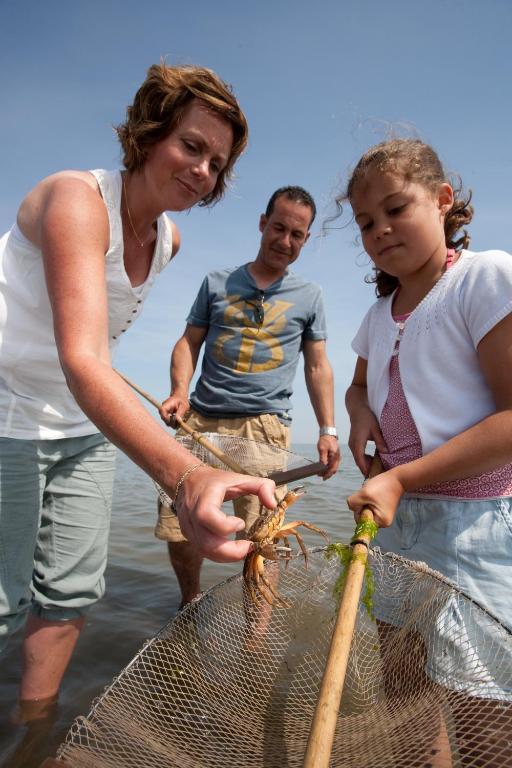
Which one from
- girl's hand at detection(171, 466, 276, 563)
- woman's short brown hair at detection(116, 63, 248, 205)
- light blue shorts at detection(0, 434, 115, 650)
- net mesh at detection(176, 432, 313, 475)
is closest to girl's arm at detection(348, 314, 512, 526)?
girl's hand at detection(171, 466, 276, 563)

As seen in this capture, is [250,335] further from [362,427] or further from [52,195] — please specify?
[52,195]

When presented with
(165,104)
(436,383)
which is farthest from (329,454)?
(165,104)

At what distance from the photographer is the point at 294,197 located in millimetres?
3846

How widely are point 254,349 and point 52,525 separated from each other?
1.88 m

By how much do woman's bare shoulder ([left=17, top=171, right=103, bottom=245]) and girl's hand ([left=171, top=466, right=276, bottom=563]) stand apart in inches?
42.6

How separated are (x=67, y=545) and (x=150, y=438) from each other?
1143 millimetres

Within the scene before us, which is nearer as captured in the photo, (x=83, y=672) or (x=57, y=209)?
(x=57, y=209)

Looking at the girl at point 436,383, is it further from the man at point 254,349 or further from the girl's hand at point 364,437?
the man at point 254,349

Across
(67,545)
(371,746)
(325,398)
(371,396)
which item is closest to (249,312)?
(325,398)

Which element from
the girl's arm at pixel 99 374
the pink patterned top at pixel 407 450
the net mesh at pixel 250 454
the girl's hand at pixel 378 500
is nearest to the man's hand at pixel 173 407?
the net mesh at pixel 250 454

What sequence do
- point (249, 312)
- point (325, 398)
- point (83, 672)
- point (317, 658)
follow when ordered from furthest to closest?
point (325, 398) < point (249, 312) < point (83, 672) < point (317, 658)

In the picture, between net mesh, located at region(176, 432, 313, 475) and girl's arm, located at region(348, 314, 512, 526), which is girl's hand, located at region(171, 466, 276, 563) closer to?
girl's arm, located at region(348, 314, 512, 526)

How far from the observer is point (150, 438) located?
1.29 m

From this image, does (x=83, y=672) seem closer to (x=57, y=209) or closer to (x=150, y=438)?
(x=150, y=438)
